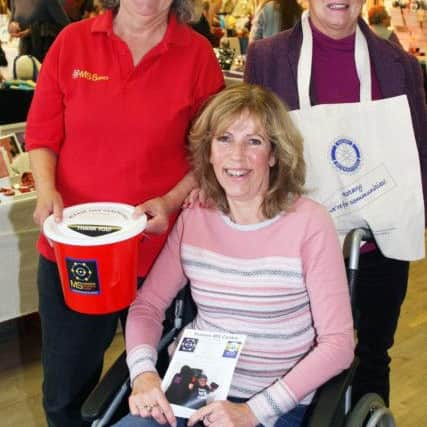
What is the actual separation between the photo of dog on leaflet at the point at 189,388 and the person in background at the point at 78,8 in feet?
12.8

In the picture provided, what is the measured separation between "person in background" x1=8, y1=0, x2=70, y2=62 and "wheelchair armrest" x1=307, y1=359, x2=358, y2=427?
3.26m

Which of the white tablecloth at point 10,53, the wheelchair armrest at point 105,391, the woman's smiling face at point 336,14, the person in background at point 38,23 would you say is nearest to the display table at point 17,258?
the wheelchair armrest at point 105,391

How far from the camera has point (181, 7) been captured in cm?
173

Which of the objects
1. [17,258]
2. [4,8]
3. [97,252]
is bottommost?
[17,258]

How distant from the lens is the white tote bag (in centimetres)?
169

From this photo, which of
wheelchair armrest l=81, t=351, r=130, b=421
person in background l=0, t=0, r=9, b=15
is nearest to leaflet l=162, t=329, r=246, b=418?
wheelchair armrest l=81, t=351, r=130, b=421

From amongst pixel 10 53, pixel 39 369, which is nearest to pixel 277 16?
pixel 10 53

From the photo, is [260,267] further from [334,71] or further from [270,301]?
[334,71]

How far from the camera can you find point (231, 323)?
1609 millimetres

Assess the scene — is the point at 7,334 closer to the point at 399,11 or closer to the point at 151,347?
the point at 151,347

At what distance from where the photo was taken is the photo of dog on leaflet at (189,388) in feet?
4.80

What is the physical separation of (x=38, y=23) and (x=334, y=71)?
290 cm

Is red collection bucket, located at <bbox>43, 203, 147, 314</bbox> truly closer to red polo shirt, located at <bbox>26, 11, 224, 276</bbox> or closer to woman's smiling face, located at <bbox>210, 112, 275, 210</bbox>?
red polo shirt, located at <bbox>26, 11, 224, 276</bbox>

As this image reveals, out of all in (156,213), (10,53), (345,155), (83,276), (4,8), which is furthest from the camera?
(4,8)
